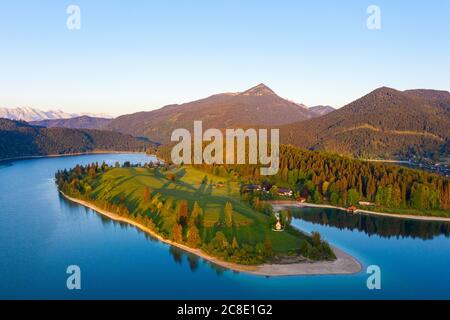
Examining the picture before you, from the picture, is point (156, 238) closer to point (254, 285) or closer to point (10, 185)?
point (254, 285)

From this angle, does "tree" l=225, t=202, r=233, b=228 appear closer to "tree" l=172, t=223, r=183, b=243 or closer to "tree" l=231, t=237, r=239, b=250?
"tree" l=172, t=223, r=183, b=243

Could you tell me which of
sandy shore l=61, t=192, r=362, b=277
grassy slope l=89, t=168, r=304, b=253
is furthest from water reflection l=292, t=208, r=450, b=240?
sandy shore l=61, t=192, r=362, b=277

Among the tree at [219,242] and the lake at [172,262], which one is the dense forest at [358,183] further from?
the tree at [219,242]

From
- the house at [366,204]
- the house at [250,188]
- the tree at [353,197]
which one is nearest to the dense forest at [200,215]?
the house at [250,188]

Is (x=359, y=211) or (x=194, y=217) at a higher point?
(x=194, y=217)

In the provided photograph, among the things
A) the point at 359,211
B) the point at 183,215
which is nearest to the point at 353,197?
the point at 359,211

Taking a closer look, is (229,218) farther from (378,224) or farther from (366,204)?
(366,204)
